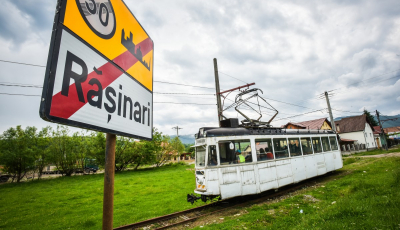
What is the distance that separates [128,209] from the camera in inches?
376

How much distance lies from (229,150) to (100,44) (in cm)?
747

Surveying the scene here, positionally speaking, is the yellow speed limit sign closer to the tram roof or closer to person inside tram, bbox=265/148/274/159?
the tram roof

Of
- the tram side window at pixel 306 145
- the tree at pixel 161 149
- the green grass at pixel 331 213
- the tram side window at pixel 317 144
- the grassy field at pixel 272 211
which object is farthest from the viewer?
the tree at pixel 161 149

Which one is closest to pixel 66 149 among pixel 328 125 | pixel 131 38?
pixel 131 38

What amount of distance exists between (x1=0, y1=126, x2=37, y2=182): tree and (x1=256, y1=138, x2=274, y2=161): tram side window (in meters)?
30.7

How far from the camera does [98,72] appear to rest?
1.57 meters

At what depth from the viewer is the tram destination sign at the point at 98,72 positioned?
1.19 meters

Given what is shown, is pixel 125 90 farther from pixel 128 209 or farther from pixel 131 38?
pixel 128 209

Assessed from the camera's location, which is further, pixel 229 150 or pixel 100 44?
pixel 229 150

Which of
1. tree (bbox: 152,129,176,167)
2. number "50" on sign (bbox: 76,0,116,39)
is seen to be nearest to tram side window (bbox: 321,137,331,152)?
number "50" on sign (bbox: 76,0,116,39)

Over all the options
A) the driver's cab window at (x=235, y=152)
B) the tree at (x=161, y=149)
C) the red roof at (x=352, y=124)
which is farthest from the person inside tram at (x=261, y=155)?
the red roof at (x=352, y=124)

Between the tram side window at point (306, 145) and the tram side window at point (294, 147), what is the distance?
522mm

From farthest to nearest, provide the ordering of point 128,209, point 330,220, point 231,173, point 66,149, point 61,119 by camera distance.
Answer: point 66,149 → point 128,209 → point 231,173 → point 330,220 → point 61,119

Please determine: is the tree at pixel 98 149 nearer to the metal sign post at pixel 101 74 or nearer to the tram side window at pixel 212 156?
the tram side window at pixel 212 156
